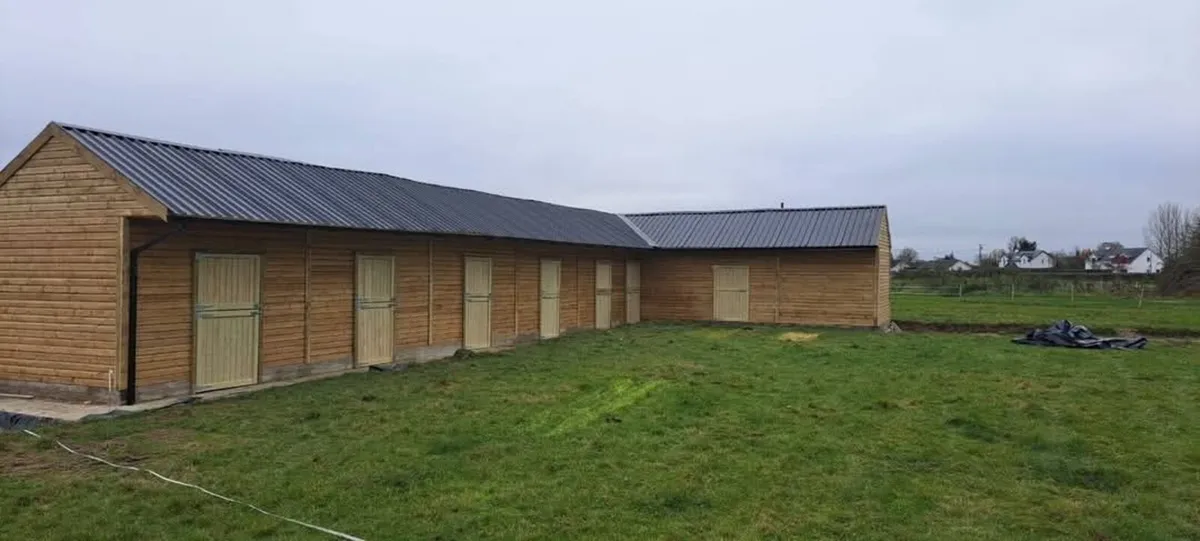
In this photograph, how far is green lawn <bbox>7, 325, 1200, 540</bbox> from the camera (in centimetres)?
520

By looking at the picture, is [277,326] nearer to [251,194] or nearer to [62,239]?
[251,194]

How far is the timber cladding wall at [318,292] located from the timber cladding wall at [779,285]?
5.46 meters

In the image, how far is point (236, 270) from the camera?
35.4 ft

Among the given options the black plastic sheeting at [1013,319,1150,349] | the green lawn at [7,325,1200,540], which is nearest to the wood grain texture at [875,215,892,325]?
the black plastic sheeting at [1013,319,1150,349]

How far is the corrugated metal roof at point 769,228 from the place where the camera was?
69.3 ft

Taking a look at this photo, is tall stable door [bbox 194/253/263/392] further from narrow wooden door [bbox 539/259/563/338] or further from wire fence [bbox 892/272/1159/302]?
wire fence [bbox 892/272/1159/302]

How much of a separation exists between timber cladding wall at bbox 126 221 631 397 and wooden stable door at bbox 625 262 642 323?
436cm

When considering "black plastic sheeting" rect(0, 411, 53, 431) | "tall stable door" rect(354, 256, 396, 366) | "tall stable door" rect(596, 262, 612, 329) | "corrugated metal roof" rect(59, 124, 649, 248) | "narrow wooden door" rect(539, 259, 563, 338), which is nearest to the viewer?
"black plastic sheeting" rect(0, 411, 53, 431)

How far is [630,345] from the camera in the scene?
16.4m

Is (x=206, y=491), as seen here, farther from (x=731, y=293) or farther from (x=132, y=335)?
(x=731, y=293)

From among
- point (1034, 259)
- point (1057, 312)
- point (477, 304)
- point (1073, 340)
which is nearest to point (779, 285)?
point (1073, 340)

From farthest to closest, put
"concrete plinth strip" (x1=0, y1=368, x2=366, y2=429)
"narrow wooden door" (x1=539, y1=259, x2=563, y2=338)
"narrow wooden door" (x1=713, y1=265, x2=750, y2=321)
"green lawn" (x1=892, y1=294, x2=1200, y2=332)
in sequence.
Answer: "narrow wooden door" (x1=713, y1=265, x2=750, y2=321) < "green lawn" (x1=892, y1=294, x2=1200, y2=332) < "narrow wooden door" (x1=539, y1=259, x2=563, y2=338) < "concrete plinth strip" (x1=0, y1=368, x2=366, y2=429)

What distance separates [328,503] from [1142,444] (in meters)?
7.27

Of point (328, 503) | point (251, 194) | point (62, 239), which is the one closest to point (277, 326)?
point (251, 194)
